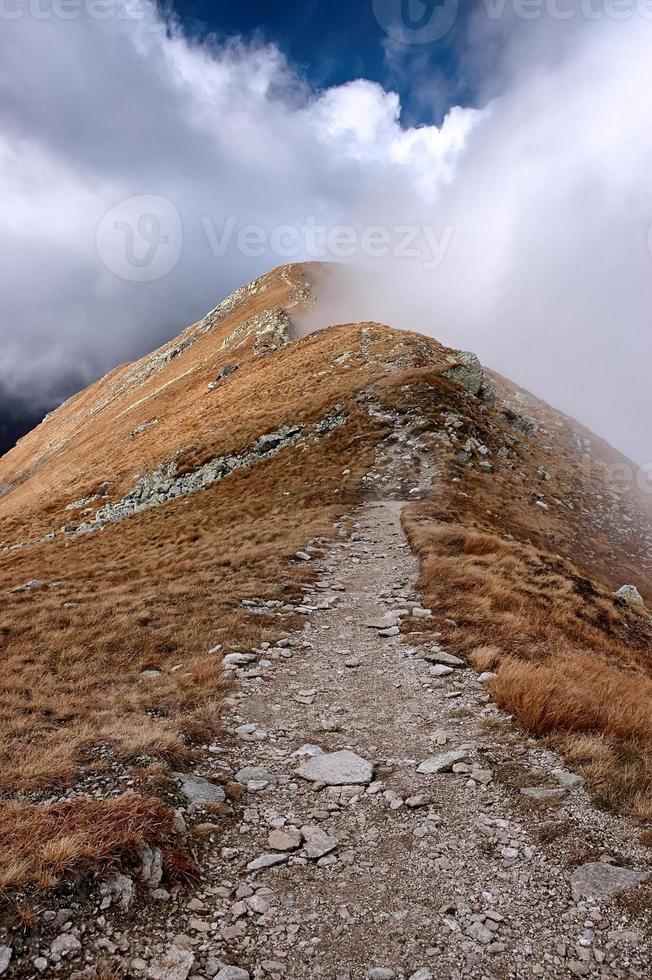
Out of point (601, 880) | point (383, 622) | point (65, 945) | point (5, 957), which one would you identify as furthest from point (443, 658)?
point (5, 957)

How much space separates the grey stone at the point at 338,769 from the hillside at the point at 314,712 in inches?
4.0

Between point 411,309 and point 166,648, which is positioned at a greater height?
point 411,309

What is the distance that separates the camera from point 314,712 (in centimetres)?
923

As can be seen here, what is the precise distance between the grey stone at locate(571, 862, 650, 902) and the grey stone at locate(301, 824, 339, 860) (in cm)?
241

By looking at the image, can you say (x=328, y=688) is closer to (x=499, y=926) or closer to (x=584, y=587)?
(x=499, y=926)

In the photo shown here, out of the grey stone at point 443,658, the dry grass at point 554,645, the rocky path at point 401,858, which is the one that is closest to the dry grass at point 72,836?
the rocky path at point 401,858

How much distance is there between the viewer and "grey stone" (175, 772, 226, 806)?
6484 millimetres

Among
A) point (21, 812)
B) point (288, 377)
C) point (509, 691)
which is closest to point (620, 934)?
point (509, 691)

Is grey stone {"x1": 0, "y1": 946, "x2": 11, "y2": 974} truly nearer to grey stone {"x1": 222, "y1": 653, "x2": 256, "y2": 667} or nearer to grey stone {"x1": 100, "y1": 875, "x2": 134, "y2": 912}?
grey stone {"x1": 100, "y1": 875, "x2": 134, "y2": 912}

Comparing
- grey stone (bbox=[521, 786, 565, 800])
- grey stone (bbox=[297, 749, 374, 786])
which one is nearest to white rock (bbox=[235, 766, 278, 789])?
grey stone (bbox=[297, 749, 374, 786])

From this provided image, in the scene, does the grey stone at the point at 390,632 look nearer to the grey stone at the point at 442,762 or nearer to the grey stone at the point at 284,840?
the grey stone at the point at 442,762

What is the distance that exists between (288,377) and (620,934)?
45781 mm

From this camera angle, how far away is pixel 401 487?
93.6 feet

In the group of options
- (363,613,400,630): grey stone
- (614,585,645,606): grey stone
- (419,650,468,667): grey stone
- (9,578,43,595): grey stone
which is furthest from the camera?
(614,585,645,606): grey stone
